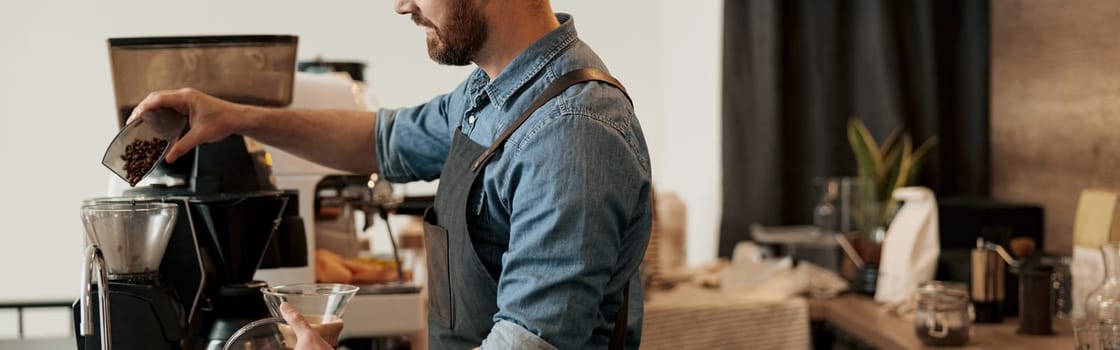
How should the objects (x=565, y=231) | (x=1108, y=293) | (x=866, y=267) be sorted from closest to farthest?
(x=565, y=231) → (x=1108, y=293) → (x=866, y=267)

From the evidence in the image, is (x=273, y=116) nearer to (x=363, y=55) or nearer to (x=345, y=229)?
(x=345, y=229)

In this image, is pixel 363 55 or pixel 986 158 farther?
pixel 363 55

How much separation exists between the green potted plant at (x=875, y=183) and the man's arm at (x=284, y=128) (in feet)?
6.39

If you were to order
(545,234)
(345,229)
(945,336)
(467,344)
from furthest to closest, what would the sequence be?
(345,229) → (945,336) → (467,344) → (545,234)

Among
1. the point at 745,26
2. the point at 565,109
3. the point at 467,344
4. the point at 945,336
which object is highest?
the point at 745,26

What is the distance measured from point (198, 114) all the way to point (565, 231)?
0.77 meters

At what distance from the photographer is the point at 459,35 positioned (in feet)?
5.85

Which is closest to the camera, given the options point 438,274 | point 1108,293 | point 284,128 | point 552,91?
point 552,91

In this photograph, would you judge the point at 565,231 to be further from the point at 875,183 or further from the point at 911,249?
the point at 875,183

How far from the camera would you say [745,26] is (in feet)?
15.4

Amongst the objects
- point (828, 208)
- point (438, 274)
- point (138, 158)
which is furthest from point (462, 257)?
point (828, 208)

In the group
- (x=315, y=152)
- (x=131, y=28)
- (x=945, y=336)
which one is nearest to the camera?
(x=315, y=152)

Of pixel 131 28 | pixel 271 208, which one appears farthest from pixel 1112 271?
pixel 131 28

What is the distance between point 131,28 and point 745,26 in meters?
2.42
